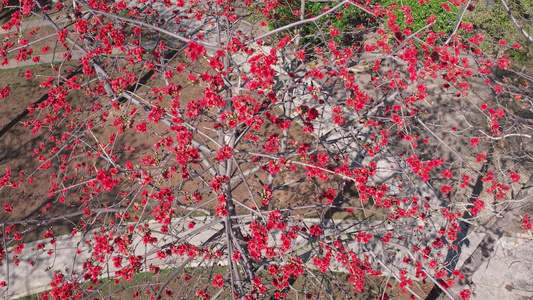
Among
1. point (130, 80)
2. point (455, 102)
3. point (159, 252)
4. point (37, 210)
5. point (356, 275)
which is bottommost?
point (37, 210)

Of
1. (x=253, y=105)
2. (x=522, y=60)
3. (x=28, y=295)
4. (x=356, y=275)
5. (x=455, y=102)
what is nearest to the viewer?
(x=253, y=105)

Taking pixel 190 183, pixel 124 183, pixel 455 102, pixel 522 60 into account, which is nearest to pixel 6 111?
pixel 124 183

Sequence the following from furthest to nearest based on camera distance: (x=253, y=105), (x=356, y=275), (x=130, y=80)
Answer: (x=130, y=80), (x=356, y=275), (x=253, y=105)

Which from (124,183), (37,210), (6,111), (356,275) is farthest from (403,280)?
(6,111)

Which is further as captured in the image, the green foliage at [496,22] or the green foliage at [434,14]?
the green foliage at [434,14]

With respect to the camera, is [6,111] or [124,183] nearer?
[124,183]

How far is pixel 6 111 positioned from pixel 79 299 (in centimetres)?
737

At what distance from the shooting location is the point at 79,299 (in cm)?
406

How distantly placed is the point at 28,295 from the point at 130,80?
4582 mm

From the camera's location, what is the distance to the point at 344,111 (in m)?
8.31

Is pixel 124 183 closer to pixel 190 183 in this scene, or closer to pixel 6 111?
pixel 190 183

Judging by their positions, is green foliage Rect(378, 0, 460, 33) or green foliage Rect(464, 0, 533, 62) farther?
green foliage Rect(378, 0, 460, 33)

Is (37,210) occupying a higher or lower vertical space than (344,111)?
lower

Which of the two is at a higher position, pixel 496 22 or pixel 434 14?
pixel 434 14
